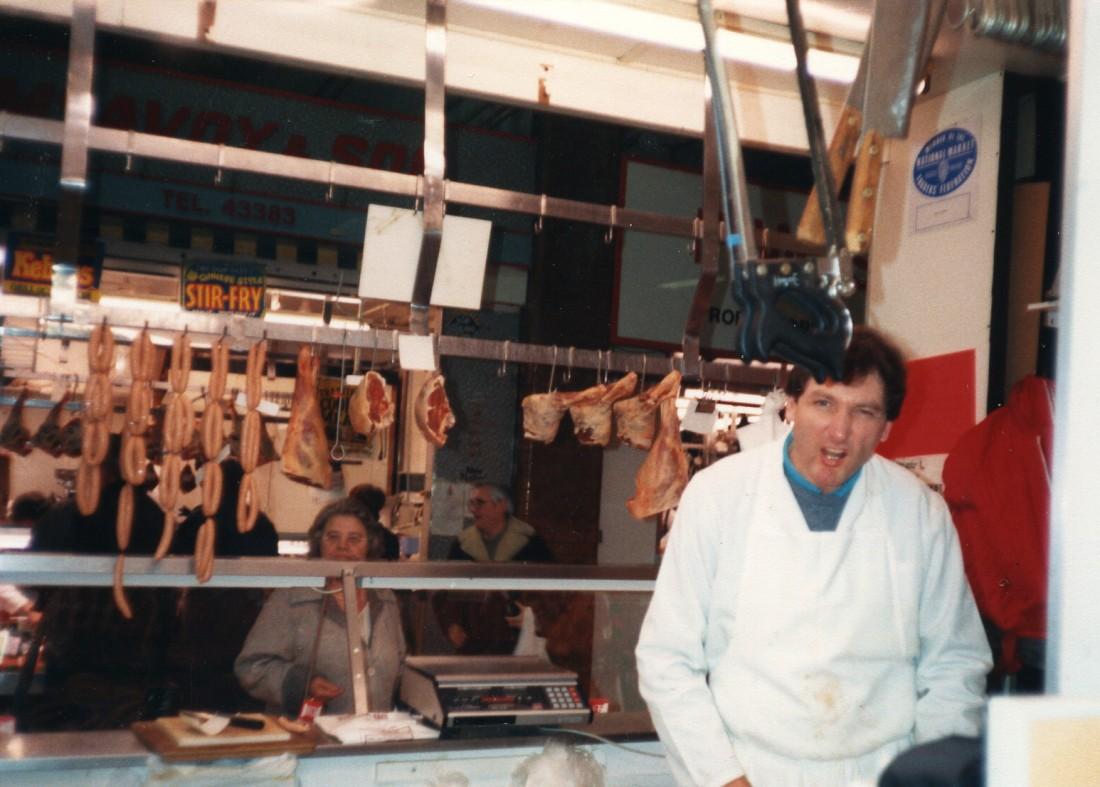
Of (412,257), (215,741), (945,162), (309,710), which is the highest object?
(945,162)

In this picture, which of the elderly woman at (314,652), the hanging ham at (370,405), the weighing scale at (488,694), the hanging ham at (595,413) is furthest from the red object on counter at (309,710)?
the hanging ham at (595,413)

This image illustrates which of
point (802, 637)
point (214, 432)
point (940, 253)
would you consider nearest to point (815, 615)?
point (802, 637)

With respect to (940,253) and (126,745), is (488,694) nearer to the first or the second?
(126,745)

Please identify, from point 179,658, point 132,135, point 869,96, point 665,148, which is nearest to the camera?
point 869,96

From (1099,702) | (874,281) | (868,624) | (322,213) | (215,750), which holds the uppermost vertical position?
(322,213)

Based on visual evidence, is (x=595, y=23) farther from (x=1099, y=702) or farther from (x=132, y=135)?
(x=1099, y=702)

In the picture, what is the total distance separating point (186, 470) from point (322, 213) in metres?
2.40

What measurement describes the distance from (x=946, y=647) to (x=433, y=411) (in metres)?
2.37

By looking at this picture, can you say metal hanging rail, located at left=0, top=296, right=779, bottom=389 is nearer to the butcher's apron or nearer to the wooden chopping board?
the wooden chopping board

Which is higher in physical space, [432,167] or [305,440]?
[432,167]

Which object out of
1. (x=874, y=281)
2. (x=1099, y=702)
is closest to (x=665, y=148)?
(x=874, y=281)

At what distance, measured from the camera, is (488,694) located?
3.40 meters

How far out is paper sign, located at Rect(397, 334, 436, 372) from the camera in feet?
12.2

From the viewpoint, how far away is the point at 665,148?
9.35 meters
